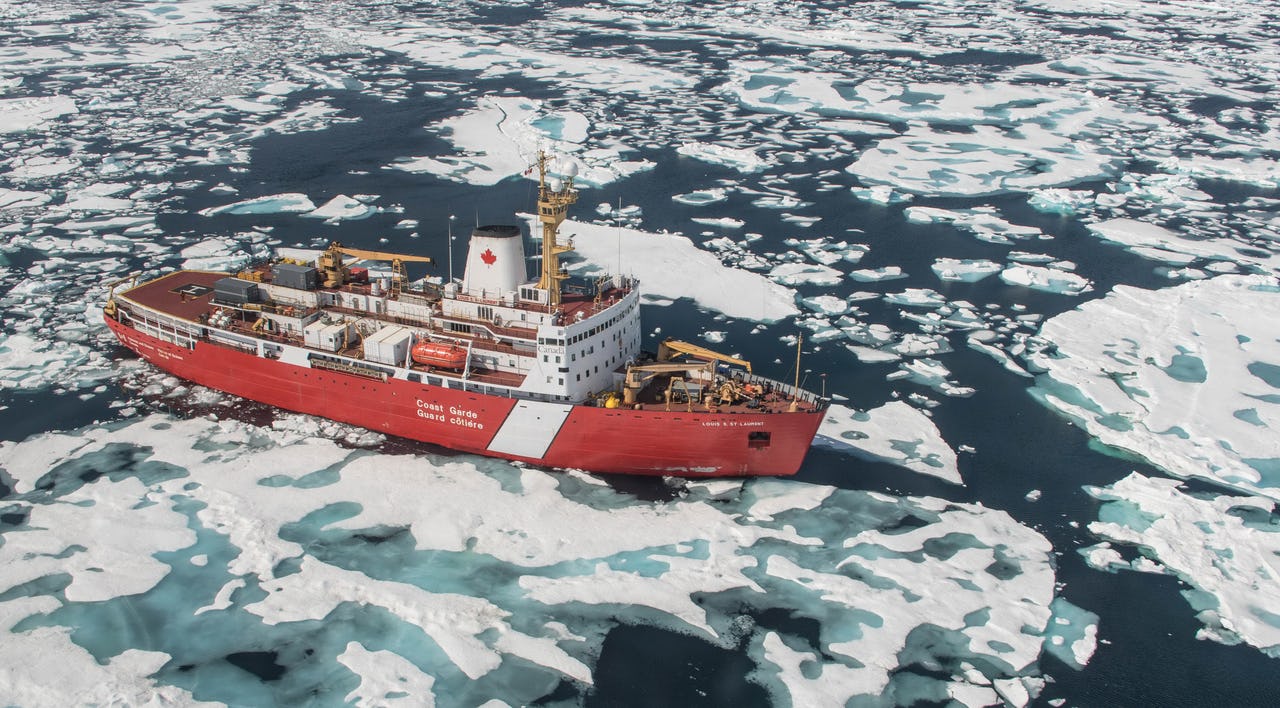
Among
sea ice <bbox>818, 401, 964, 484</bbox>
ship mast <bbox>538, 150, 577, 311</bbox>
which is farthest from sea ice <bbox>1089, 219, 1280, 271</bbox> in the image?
ship mast <bbox>538, 150, 577, 311</bbox>

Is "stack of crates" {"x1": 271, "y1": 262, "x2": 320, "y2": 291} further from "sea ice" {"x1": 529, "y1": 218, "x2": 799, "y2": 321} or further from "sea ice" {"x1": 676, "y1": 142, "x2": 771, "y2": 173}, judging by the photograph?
"sea ice" {"x1": 676, "y1": 142, "x2": 771, "y2": 173}

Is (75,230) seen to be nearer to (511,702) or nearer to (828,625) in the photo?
(511,702)

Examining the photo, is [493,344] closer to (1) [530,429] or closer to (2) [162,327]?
(1) [530,429]

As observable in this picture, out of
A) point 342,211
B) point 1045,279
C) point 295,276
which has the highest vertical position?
point 295,276

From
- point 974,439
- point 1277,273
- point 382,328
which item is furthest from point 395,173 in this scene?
point 1277,273

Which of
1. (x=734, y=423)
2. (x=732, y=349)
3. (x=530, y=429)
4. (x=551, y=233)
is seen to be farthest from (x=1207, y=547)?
(x=551, y=233)

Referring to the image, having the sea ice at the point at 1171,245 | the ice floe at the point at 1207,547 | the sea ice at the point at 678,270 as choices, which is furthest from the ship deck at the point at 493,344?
the sea ice at the point at 1171,245

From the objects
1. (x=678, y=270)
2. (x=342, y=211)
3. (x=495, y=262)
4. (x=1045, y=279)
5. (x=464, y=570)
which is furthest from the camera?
(x=342, y=211)
